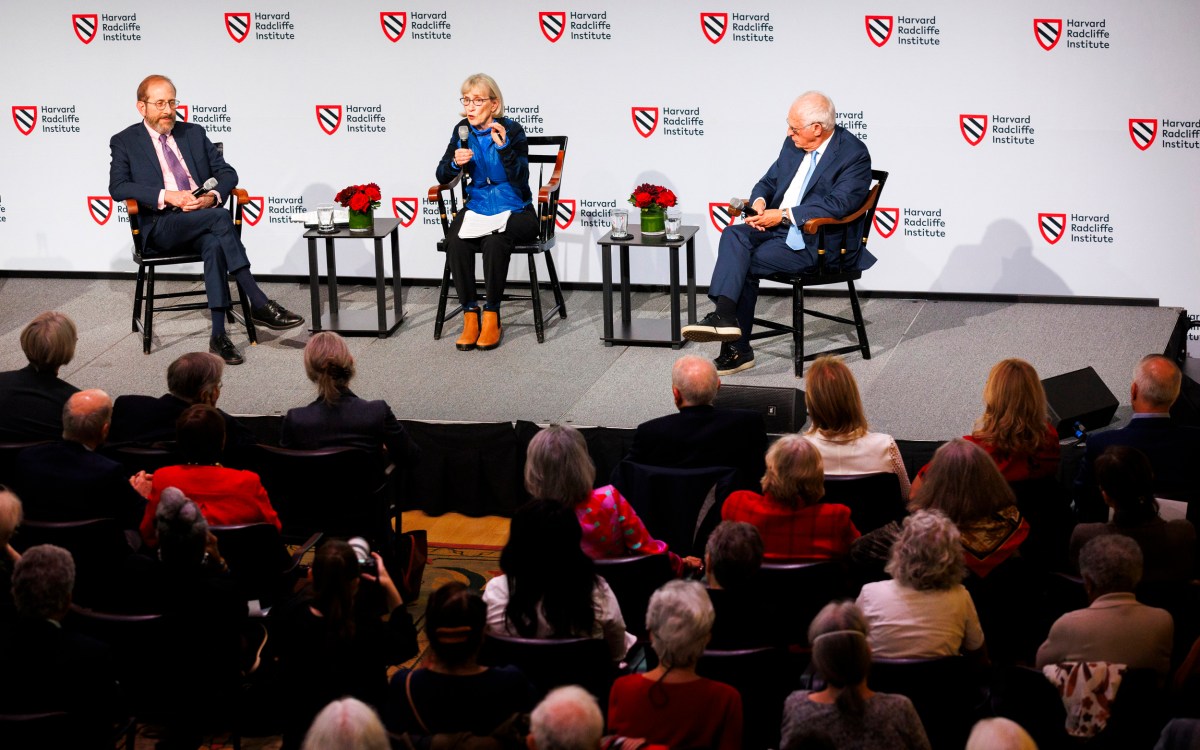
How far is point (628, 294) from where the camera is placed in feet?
22.9

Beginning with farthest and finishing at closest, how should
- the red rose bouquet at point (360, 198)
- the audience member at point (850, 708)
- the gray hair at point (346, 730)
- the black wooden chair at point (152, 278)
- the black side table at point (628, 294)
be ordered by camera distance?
the red rose bouquet at point (360, 198) → the black wooden chair at point (152, 278) → the black side table at point (628, 294) → the audience member at point (850, 708) → the gray hair at point (346, 730)

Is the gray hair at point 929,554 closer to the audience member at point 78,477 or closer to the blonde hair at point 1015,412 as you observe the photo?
the blonde hair at point 1015,412

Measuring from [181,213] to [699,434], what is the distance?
3.73 m

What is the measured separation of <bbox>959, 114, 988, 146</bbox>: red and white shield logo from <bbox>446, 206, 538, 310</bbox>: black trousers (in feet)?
7.76

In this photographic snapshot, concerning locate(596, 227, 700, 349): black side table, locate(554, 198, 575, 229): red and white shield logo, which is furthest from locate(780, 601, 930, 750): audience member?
locate(554, 198, 575, 229): red and white shield logo

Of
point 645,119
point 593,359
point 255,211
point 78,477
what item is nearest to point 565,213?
point 645,119

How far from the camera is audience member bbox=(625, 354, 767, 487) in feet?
14.1

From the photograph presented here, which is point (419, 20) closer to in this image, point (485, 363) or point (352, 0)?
point (352, 0)

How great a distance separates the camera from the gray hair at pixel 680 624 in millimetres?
2859

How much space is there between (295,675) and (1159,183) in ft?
18.7

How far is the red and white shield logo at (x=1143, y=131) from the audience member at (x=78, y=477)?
5429 mm

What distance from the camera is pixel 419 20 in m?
7.95

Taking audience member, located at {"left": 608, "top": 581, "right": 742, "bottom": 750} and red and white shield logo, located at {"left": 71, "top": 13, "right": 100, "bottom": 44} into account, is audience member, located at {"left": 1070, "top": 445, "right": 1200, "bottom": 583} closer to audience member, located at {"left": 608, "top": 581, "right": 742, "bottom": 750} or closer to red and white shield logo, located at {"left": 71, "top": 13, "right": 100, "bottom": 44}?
audience member, located at {"left": 608, "top": 581, "right": 742, "bottom": 750}

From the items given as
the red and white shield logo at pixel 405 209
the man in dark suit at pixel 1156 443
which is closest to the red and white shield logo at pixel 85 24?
the red and white shield logo at pixel 405 209
